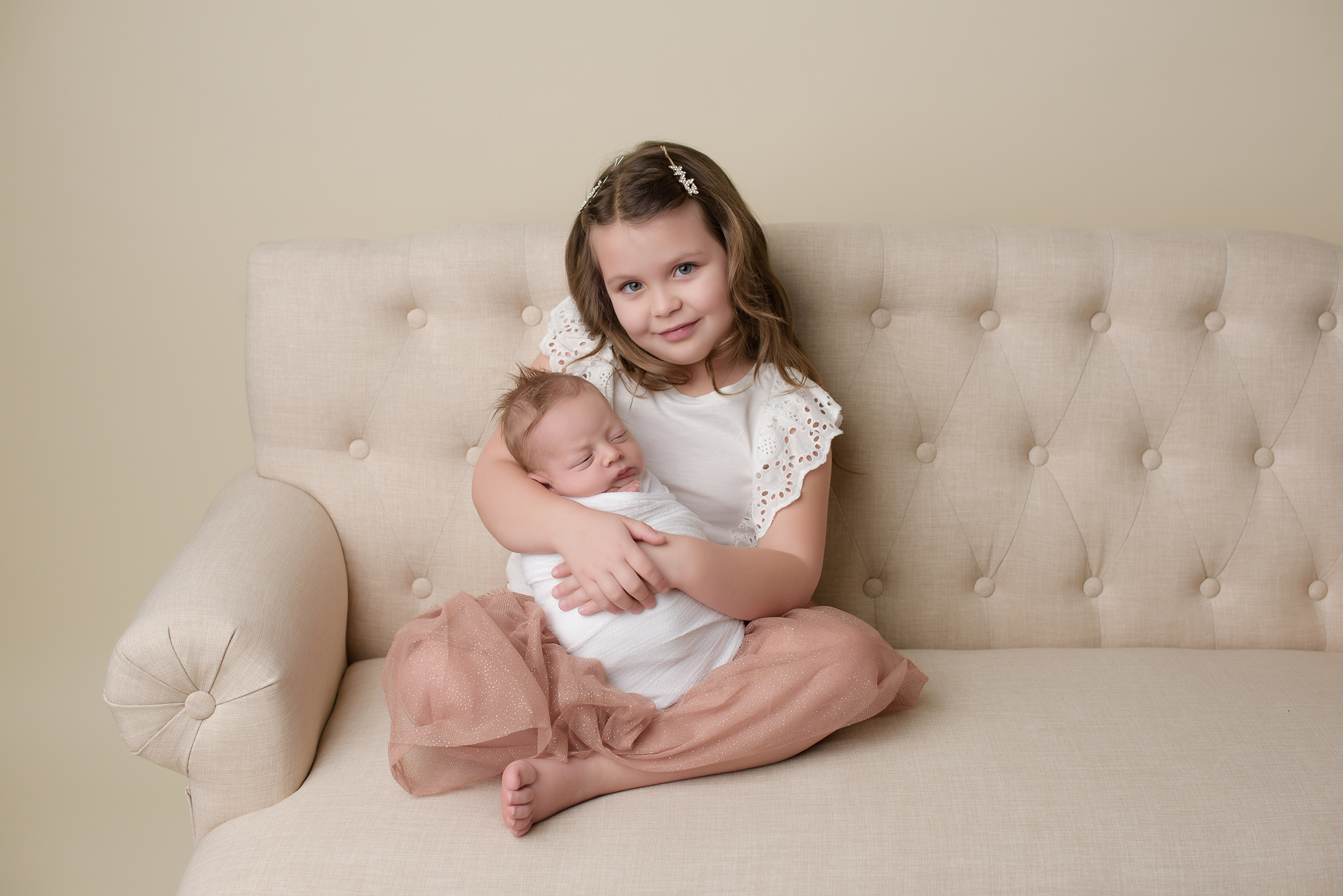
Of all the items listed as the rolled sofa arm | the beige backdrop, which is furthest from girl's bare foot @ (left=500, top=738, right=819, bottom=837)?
the beige backdrop

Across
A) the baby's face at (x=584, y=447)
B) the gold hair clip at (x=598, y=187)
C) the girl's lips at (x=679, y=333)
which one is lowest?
the baby's face at (x=584, y=447)

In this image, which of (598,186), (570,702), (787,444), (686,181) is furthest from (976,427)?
(570,702)

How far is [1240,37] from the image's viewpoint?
2.02 metres

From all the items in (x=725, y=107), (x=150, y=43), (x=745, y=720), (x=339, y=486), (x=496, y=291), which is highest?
(x=150, y=43)

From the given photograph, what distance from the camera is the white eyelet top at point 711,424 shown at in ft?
5.00

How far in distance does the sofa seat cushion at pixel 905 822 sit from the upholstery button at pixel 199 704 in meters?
0.15

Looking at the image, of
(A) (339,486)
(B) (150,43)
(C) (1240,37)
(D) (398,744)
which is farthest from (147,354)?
(C) (1240,37)

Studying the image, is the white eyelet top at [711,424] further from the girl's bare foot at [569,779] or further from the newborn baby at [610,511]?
the girl's bare foot at [569,779]

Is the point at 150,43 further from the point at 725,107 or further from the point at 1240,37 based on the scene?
the point at 1240,37

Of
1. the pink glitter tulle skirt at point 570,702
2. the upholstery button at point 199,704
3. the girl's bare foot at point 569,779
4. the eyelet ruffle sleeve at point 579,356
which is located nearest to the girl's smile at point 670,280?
the eyelet ruffle sleeve at point 579,356

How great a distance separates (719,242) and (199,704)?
38.8 inches

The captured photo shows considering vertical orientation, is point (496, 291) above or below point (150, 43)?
below

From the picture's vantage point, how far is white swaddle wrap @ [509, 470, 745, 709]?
1.28 m

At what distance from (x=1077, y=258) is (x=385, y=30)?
1.47 m
